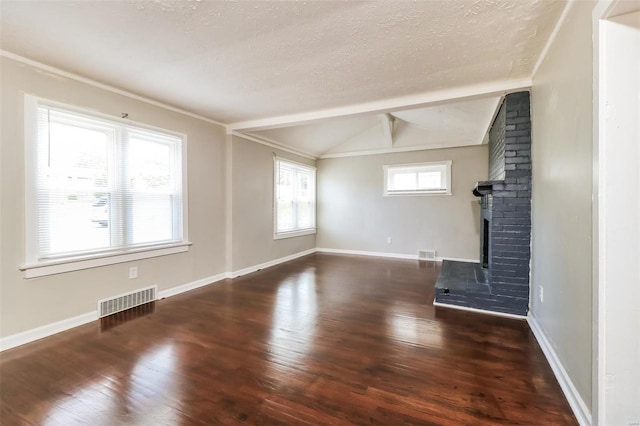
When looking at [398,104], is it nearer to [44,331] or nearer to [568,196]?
[568,196]

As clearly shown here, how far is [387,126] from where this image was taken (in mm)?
5375

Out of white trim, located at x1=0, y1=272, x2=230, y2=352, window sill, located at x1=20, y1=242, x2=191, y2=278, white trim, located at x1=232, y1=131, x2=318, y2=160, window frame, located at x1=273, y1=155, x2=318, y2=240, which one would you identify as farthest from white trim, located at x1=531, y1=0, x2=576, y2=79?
white trim, located at x1=0, y1=272, x2=230, y2=352

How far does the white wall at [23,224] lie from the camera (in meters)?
2.33

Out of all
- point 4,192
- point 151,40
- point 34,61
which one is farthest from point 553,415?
point 34,61

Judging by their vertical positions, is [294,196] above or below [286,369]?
above

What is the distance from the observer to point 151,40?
216 centimetres

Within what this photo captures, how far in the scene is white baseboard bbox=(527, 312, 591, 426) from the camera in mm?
1484

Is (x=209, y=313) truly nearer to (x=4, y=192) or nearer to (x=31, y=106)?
(x=4, y=192)

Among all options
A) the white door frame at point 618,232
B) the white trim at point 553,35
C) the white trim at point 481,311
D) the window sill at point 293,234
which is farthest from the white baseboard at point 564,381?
the window sill at point 293,234

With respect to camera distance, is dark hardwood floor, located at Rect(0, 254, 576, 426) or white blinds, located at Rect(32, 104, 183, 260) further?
white blinds, located at Rect(32, 104, 183, 260)

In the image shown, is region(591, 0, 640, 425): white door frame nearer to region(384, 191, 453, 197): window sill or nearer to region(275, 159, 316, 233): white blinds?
region(384, 191, 453, 197): window sill

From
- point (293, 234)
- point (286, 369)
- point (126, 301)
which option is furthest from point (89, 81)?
point (293, 234)

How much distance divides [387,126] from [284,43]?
355cm

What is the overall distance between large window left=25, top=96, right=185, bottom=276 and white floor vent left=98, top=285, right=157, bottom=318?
1.66 ft
